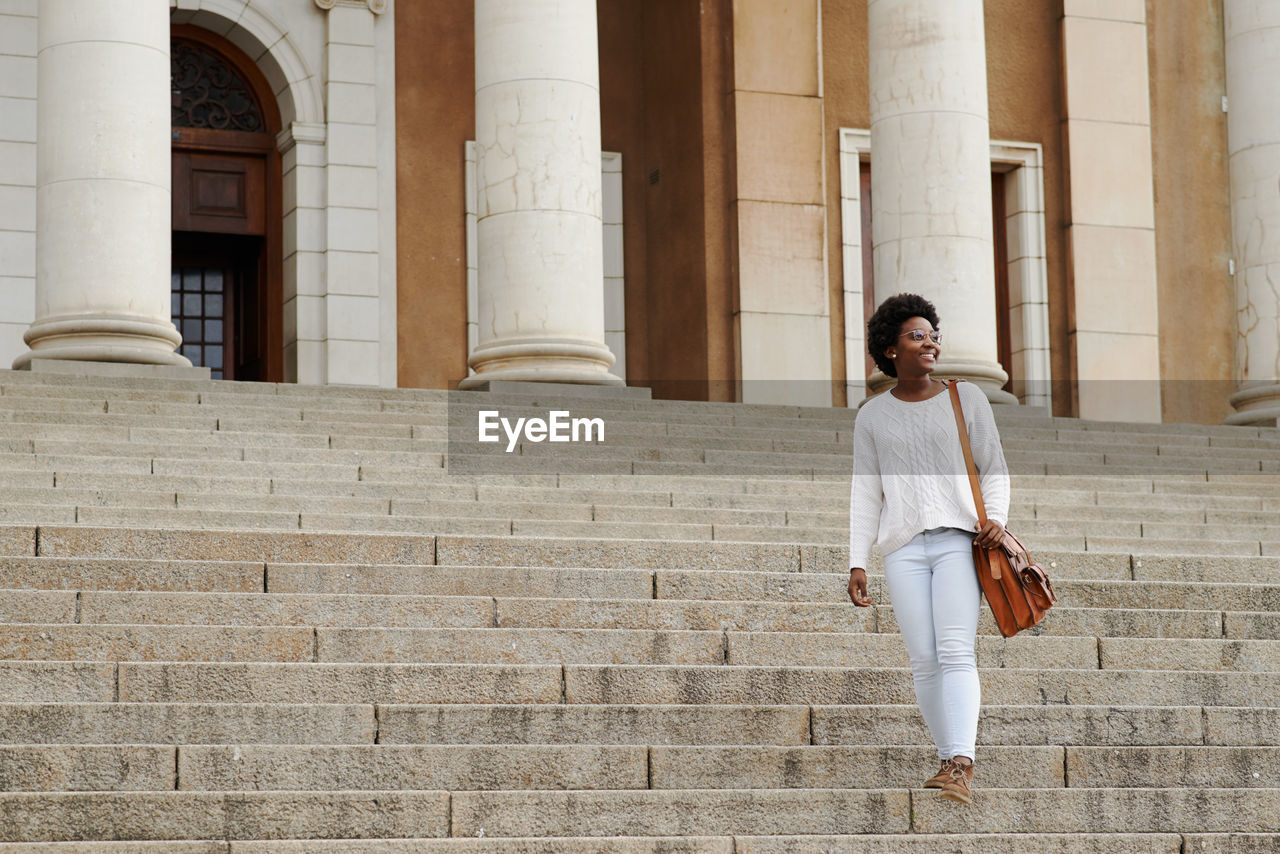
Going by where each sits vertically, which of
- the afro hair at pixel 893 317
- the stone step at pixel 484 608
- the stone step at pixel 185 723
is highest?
the afro hair at pixel 893 317

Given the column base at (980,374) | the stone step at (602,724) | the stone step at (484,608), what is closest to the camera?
the stone step at (602,724)

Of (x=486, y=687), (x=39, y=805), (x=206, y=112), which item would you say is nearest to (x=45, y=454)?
(x=486, y=687)

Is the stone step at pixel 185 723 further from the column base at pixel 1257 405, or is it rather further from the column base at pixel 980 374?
the column base at pixel 1257 405

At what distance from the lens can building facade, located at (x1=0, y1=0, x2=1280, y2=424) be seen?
1827 centimetres

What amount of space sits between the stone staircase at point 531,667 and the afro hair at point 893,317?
142cm

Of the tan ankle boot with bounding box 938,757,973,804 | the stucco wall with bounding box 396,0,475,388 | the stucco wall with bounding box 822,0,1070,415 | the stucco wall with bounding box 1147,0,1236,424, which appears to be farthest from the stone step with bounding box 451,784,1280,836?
the stucco wall with bounding box 1147,0,1236,424

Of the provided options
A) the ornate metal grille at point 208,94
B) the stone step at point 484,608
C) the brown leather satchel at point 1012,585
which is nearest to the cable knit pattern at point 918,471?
the brown leather satchel at point 1012,585

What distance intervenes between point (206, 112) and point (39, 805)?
14992mm

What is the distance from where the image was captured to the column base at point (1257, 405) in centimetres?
1828

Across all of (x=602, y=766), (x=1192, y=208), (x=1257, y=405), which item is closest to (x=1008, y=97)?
(x=1192, y=208)

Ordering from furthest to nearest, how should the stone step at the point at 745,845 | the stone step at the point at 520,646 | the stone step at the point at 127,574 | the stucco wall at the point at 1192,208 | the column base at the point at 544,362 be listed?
the stucco wall at the point at 1192,208
the column base at the point at 544,362
the stone step at the point at 127,574
the stone step at the point at 520,646
the stone step at the point at 745,845

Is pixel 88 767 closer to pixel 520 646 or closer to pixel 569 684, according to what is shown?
pixel 569 684

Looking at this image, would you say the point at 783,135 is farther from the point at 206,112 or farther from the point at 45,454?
the point at 45,454

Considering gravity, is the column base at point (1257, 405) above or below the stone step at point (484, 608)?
above
